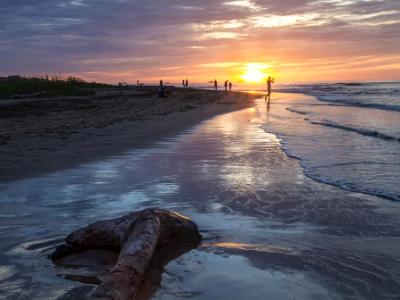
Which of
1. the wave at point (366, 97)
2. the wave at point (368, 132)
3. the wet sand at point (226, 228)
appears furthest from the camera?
the wave at point (366, 97)

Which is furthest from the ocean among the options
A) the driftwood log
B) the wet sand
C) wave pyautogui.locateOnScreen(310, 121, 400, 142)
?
the driftwood log

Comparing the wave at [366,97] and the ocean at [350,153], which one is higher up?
the ocean at [350,153]

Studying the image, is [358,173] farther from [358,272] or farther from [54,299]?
[54,299]

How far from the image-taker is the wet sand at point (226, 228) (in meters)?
4.12

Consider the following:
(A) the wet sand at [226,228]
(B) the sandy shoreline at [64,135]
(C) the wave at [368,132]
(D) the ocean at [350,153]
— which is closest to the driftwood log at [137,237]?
(A) the wet sand at [226,228]

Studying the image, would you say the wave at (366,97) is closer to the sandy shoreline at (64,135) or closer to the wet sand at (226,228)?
the sandy shoreline at (64,135)

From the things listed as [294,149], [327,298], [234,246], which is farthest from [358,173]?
[327,298]

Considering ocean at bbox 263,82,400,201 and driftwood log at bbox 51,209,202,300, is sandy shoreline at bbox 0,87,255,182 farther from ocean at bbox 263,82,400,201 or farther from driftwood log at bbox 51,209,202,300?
ocean at bbox 263,82,400,201

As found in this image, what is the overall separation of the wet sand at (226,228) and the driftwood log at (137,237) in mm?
194

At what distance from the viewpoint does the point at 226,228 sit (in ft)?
18.9

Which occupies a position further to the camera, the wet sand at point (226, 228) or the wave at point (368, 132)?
the wave at point (368, 132)

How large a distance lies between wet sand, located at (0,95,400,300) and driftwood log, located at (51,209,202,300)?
0.64 ft

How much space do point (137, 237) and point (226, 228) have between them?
1404 mm

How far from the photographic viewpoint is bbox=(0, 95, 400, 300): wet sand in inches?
162
